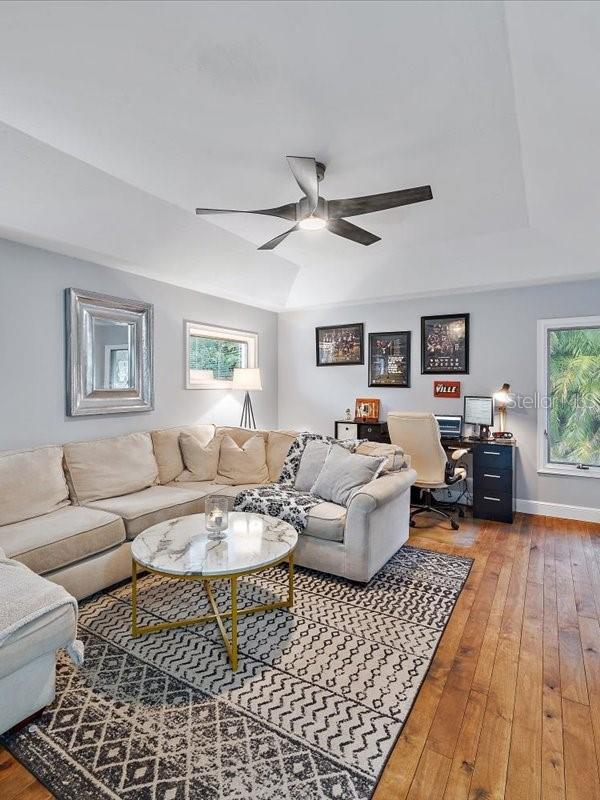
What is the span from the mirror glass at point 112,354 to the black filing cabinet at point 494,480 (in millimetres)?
3486

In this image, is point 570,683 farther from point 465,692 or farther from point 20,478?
point 20,478

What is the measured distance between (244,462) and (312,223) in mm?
2150

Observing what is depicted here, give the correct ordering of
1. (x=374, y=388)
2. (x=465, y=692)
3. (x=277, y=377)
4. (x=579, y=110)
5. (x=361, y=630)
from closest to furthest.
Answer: (x=465, y=692) < (x=579, y=110) < (x=361, y=630) < (x=374, y=388) < (x=277, y=377)

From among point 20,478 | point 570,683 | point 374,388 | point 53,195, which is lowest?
point 570,683

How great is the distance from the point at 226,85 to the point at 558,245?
3.30m

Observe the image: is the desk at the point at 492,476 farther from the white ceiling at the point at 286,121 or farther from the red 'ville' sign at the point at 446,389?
the white ceiling at the point at 286,121

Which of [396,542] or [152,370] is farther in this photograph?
[152,370]

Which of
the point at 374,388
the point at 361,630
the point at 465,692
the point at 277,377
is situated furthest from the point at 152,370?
the point at 465,692

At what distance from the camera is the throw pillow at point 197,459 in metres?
3.96

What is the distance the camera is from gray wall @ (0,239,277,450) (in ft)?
10.2

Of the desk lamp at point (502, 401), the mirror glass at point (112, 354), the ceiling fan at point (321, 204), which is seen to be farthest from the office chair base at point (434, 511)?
the mirror glass at point (112, 354)

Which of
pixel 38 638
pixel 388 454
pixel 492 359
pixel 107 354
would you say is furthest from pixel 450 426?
pixel 38 638

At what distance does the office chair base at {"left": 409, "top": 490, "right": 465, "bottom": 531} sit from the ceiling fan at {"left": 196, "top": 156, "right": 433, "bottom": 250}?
2.80 metres

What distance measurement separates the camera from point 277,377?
615cm
